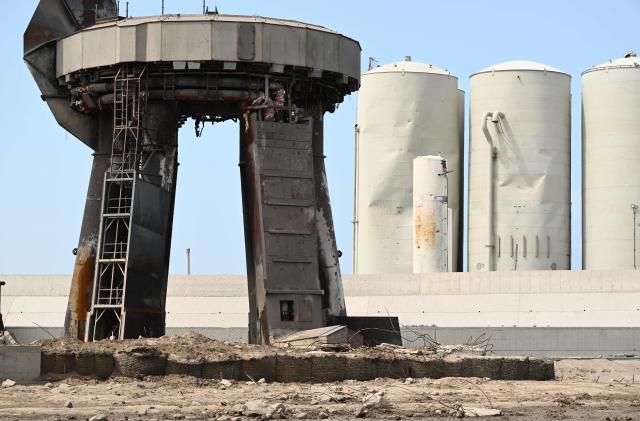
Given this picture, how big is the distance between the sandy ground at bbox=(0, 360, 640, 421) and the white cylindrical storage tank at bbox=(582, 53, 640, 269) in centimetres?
2895

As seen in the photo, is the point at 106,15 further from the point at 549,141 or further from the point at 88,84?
the point at 549,141

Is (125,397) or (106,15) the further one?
(106,15)

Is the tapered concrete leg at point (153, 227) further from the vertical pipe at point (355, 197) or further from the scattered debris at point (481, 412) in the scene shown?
the vertical pipe at point (355, 197)

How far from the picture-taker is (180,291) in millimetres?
61625

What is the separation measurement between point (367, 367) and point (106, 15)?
46.1ft

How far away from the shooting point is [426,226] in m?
59.3

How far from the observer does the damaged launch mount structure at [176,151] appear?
3516 cm

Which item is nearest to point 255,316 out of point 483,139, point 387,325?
point 387,325

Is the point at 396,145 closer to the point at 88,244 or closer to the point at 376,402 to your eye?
the point at 88,244

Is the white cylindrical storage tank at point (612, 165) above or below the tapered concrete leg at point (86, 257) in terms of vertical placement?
above

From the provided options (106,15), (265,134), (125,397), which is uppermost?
(106,15)

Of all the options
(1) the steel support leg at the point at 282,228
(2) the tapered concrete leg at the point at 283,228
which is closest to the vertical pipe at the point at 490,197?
(1) the steel support leg at the point at 282,228

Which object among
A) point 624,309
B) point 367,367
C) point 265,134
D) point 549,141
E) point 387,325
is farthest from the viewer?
point 549,141

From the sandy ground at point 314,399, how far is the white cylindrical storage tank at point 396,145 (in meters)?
31.5
